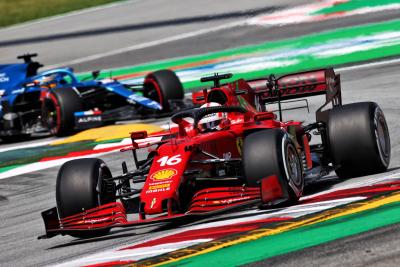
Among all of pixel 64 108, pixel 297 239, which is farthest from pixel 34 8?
pixel 297 239

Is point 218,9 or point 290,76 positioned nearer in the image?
point 290,76

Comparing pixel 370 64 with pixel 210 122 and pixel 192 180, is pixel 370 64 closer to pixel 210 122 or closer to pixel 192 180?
pixel 210 122

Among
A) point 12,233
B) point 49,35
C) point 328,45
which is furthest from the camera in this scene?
point 49,35

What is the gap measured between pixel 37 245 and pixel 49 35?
889 inches

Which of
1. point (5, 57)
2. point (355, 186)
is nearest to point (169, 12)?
point (5, 57)

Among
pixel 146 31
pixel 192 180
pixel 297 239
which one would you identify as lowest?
pixel 297 239

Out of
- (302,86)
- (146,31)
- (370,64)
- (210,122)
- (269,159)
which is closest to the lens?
(269,159)

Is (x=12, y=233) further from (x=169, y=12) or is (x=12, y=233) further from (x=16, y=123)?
(x=169, y=12)

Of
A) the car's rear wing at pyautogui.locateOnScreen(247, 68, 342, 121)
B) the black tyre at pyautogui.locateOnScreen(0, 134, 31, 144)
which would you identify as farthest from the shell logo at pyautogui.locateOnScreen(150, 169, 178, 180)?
the black tyre at pyautogui.locateOnScreen(0, 134, 31, 144)

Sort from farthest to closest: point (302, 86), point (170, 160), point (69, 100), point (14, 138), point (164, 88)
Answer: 1. point (14, 138)
2. point (164, 88)
3. point (69, 100)
4. point (302, 86)
5. point (170, 160)

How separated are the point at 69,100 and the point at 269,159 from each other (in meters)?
10.2

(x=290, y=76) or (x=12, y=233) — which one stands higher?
(x=290, y=76)

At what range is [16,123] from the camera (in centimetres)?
1964

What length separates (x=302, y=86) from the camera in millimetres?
12195
